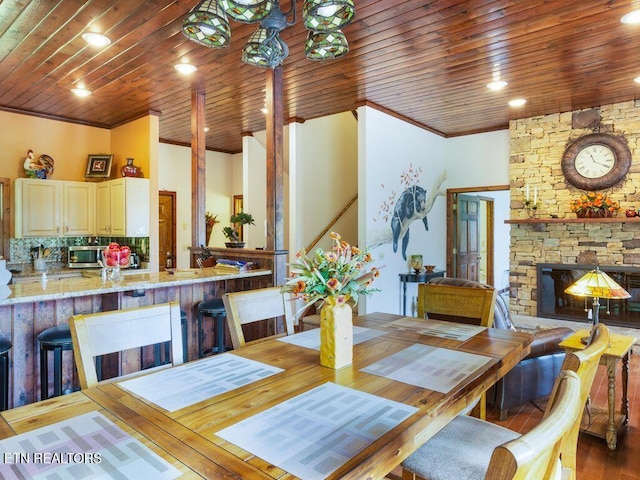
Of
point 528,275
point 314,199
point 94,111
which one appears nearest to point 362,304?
point 314,199

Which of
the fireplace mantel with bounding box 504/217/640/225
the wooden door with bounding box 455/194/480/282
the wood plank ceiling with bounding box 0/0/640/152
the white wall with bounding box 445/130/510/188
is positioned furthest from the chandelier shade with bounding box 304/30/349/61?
the wooden door with bounding box 455/194/480/282

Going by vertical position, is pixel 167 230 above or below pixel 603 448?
above

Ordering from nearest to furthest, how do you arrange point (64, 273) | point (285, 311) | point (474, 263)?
point (285, 311) < point (64, 273) < point (474, 263)

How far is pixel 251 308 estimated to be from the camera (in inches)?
84.3

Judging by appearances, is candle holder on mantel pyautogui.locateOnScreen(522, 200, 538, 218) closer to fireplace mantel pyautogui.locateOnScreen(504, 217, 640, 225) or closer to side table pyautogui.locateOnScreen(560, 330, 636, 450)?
fireplace mantel pyautogui.locateOnScreen(504, 217, 640, 225)

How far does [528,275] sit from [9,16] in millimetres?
6247

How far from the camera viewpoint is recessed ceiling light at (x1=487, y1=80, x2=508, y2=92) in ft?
14.2

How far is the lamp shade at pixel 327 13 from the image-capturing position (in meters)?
1.78

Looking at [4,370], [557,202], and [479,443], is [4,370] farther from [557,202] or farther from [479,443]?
[557,202]

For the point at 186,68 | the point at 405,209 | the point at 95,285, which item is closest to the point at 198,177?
the point at 186,68

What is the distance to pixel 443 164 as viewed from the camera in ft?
22.2

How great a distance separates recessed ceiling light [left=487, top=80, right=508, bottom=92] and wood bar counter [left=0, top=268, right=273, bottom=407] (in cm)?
325

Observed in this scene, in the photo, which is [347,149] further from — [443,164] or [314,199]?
[443,164]

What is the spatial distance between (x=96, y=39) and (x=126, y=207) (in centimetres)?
230
